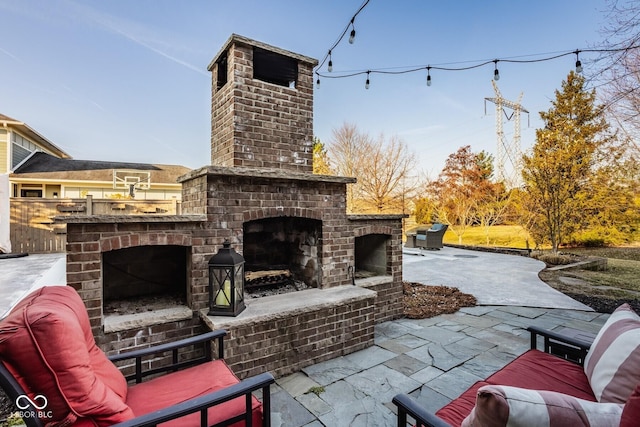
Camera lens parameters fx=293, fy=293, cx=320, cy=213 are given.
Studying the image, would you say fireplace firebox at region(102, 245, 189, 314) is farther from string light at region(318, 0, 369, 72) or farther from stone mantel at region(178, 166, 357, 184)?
string light at region(318, 0, 369, 72)

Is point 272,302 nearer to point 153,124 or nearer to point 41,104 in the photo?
point 153,124

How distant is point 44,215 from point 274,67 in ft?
31.0

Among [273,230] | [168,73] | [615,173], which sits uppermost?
[168,73]

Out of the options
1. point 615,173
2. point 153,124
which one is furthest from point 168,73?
point 615,173

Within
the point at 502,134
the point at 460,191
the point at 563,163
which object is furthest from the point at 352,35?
the point at 502,134

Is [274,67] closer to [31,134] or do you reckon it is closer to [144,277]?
[144,277]

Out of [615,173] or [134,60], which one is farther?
[615,173]

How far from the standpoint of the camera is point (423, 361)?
2869 millimetres

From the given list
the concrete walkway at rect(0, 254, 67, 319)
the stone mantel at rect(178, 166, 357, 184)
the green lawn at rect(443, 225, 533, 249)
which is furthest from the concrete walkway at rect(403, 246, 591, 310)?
the concrete walkway at rect(0, 254, 67, 319)

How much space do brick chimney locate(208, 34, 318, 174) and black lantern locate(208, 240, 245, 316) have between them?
3.43ft

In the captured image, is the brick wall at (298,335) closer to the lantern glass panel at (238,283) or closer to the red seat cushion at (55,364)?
the lantern glass panel at (238,283)

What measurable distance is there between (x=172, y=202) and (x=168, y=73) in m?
3.76

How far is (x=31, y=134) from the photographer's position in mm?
12398

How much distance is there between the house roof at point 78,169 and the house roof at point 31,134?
0.60 m
